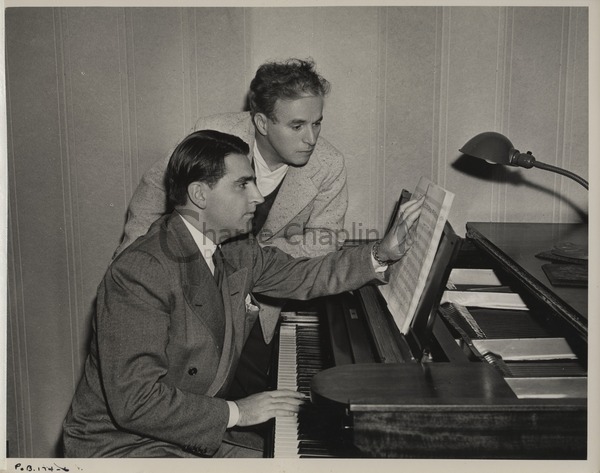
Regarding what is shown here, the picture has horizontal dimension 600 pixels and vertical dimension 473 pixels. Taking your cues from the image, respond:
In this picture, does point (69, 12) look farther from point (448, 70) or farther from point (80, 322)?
point (448, 70)

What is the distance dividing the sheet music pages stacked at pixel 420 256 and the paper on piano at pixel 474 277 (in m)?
0.49

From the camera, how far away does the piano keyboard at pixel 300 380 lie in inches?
60.8

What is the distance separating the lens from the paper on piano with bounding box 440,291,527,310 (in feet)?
6.52

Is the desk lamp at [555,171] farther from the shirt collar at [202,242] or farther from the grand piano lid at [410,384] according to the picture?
the shirt collar at [202,242]

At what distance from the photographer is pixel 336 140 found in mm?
2990

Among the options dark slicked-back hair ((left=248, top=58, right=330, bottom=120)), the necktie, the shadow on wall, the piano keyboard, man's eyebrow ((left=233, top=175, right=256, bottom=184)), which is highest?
dark slicked-back hair ((left=248, top=58, right=330, bottom=120))

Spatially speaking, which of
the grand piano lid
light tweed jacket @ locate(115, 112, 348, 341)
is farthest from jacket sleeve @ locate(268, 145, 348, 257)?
the grand piano lid

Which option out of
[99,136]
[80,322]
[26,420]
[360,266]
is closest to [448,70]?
[360,266]

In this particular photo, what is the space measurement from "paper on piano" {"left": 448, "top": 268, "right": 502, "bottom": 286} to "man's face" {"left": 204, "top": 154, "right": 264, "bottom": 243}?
31.1 inches

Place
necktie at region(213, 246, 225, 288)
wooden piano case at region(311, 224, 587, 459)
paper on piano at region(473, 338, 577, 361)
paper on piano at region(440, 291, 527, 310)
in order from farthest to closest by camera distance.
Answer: paper on piano at region(440, 291, 527, 310)
necktie at region(213, 246, 225, 288)
paper on piano at region(473, 338, 577, 361)
wooden piano case at region(311, 224, 587, 459)

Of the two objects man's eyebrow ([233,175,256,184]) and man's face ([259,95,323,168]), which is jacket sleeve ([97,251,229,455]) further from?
man's face ([259,95,323,168])

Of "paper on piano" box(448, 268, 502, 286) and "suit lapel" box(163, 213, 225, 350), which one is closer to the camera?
"suit lapel" box(163, 213, 225, 350)

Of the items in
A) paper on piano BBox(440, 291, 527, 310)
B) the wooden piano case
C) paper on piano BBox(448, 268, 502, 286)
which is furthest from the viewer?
paper on piano BBox(448, 268, 502, 286)

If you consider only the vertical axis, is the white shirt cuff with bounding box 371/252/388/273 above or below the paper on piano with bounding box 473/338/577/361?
above
